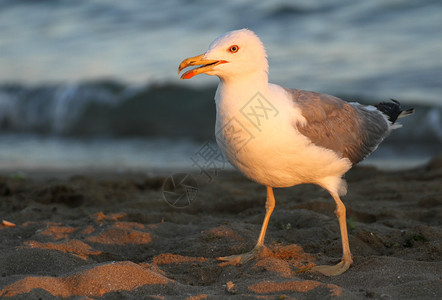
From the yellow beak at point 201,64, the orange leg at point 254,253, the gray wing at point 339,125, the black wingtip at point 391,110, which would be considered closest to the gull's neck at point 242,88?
the yellow beak at point 201,64

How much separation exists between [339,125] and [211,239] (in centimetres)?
158

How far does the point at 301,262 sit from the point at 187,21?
15983 mm

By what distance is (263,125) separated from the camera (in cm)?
466

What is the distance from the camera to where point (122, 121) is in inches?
604

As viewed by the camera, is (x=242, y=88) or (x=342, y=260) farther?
(x=342, y=260)

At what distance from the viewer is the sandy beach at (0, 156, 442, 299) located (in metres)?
4.02

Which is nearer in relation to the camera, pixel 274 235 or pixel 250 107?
pixel 250 107

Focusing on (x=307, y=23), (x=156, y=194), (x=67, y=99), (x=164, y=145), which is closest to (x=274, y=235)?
(x=156, y=194)

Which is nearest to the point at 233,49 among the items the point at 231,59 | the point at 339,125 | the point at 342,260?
the point at 231,59

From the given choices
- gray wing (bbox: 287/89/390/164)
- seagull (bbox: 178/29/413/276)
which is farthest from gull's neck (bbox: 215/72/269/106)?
gray wing (bbox: 287/89/390/164)

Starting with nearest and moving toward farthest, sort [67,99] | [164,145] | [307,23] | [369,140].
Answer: [369,140]
[164,145]
[67,99]
[307,23]

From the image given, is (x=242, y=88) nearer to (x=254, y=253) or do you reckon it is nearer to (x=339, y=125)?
(x=339, y=125)

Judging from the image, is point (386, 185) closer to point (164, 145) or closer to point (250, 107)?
point (250, 107)

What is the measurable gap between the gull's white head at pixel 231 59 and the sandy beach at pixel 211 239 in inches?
60.6
